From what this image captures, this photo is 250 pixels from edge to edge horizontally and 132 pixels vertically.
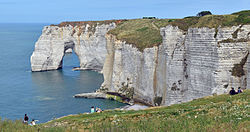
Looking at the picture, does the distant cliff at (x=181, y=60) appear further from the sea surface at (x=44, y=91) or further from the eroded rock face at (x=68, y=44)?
the eroded rock face at (x=68, y=44)

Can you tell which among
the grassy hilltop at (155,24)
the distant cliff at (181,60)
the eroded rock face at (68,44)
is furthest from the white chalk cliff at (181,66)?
the eroded rock face at (68,44)

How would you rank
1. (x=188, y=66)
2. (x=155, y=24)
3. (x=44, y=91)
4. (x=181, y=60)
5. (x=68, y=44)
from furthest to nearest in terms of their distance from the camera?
1. (x=68, y=44)
2. (x=155, y=24)
3. (x=44, y=91)
4. (x=181, y=60)
5. (x=188, y=66)

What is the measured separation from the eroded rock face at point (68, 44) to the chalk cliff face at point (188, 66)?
121 ft

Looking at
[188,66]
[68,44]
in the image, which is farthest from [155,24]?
[188,66]

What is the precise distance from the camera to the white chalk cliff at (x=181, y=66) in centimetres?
4225

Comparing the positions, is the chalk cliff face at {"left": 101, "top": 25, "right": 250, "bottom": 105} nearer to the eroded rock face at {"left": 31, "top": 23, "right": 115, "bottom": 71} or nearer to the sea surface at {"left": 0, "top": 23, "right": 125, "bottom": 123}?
the sea surface at {"left": 0, "top": 23, "right": 125, "bottom": 123}

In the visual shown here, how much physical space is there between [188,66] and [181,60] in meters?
1.96

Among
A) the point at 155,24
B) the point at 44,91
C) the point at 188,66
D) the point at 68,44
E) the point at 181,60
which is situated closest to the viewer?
the point at 188,66

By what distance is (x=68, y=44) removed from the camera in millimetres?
114125

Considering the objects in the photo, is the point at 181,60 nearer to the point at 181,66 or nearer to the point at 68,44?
the point at 181,66

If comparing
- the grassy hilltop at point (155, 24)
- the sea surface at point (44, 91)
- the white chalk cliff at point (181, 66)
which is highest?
the grassy hilltop at point (155, 24)

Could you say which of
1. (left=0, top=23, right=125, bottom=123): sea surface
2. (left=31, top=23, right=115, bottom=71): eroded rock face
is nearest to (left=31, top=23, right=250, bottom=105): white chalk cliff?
(left=0, top=23, right=125, bottom=123): sea surface

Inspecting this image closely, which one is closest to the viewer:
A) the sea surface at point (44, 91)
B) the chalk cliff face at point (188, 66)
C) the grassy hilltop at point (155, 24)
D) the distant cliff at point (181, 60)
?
the chalk cliff face at point (188, 66)

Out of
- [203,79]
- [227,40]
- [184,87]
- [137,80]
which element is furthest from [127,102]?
[227,40]
